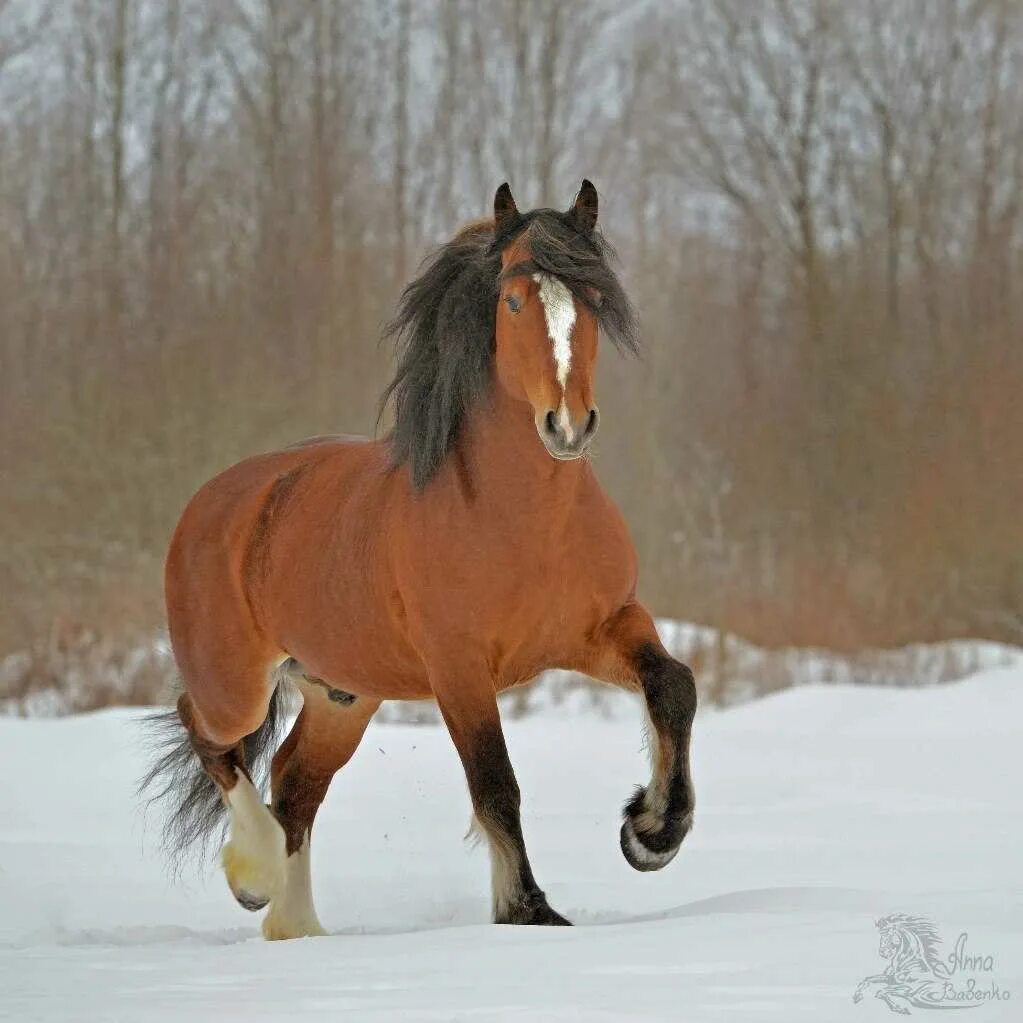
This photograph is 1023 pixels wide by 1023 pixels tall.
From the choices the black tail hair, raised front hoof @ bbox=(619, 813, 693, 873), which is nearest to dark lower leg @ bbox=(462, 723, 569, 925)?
raised front hoof @ bbox=(619, 813, 693, 873)

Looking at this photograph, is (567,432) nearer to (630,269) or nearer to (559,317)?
(559,317)

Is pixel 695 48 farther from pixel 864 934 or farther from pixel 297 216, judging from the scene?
pixel 864 934

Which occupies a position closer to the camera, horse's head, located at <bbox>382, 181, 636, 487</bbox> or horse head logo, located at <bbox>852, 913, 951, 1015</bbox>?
horse head logo, located at <bbox>852, 913, 951, 1015</bbox>

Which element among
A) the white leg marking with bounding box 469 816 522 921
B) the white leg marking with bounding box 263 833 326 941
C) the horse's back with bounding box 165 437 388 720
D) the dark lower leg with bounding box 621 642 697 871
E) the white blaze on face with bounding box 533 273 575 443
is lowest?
the white leg marking with bounding box 263 833 326 941

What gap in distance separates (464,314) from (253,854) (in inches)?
76.4

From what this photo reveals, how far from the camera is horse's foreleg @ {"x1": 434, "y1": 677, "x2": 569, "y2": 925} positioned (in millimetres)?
3760

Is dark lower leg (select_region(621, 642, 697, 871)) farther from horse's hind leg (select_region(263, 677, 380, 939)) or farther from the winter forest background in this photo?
the winter forest background

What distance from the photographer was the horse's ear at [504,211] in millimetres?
3992

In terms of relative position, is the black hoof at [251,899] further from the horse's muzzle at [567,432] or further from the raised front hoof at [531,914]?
the horse's muzzle at [567,432]

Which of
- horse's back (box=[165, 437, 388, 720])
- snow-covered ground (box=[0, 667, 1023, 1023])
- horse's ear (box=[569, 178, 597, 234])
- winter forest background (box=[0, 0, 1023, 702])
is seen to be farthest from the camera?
winter forest background (box=[0, 0, 1023, 702])

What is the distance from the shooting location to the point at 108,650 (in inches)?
419

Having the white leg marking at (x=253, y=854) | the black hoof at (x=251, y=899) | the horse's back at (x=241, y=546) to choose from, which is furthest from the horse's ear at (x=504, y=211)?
the black hoof at (x=251, y=899)

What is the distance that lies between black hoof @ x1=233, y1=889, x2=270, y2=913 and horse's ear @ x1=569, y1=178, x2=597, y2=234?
7.91 ft

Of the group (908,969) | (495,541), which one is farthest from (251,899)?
(908,969)
